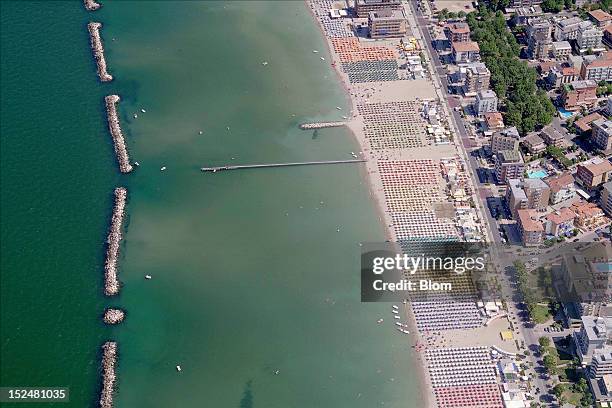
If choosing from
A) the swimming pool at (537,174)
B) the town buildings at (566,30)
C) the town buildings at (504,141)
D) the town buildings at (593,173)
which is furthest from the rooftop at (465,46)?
the town buildings at (593,173)

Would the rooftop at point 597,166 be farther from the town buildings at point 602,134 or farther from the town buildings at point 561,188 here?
the town buildings at point 602,134

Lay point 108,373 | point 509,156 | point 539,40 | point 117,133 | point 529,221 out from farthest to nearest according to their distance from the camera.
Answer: point 539,40, point 117,133, point 509,156, point 529,221, point 108,373

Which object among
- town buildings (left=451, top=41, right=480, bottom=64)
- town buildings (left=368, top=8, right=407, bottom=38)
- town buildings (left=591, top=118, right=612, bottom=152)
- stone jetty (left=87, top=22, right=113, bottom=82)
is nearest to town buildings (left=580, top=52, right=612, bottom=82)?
town buildings (left=591, top=118, right=612, bottom=152)

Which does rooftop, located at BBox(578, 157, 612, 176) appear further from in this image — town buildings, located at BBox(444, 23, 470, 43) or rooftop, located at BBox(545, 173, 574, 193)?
town buildings, located at BBox(444, 23, 470, 43)

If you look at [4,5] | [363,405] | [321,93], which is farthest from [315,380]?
[4,5]

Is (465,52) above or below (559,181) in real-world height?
above

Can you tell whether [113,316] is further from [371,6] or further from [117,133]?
[371,6]

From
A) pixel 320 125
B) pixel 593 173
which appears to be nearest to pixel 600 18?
pixel 593 173
